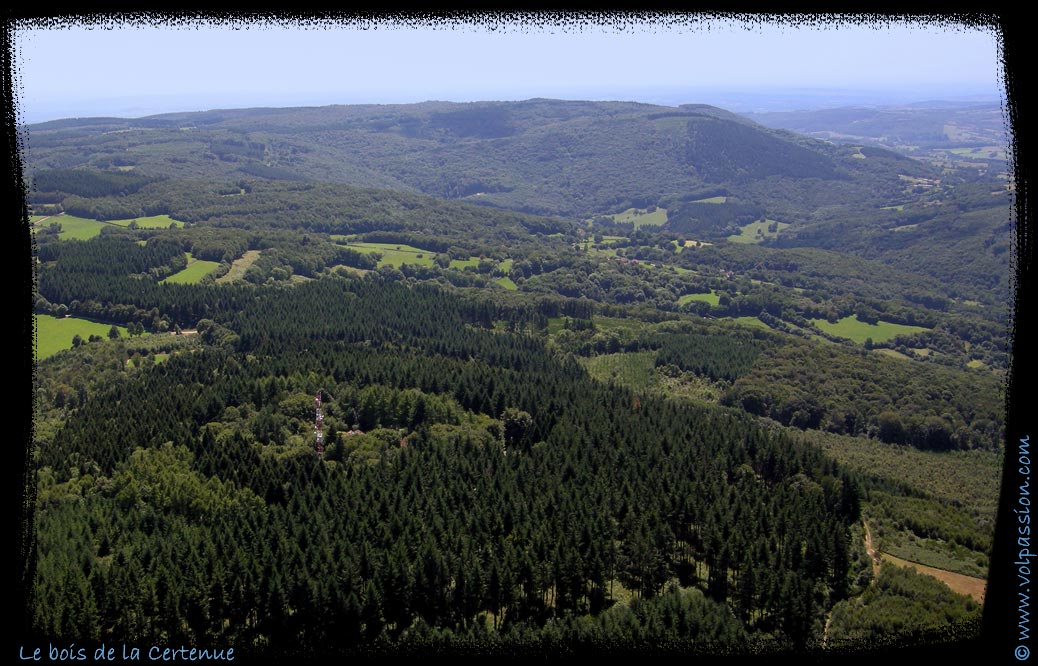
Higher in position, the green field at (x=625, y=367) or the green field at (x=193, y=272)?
the green field at (x=193, y=272)

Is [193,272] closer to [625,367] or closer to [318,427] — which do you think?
[625,367]

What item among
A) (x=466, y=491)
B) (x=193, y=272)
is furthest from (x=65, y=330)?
(x=466, y=491)

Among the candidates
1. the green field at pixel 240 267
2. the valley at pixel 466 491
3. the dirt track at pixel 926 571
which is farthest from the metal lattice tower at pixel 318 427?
the green field at pixel 240 267

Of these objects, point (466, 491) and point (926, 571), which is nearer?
point (926, 571)

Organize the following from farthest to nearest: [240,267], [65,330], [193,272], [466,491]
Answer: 1. [240,267]
2. [193,272]
3. [65,330]
4. [466,491]

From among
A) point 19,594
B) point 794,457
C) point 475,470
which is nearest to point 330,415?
point 475,470

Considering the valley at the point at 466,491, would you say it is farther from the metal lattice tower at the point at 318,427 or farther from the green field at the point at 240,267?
the green field at the point at 240,267

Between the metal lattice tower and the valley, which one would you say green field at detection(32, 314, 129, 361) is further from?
the metal lattice tower
